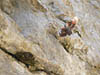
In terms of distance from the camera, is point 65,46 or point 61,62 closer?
point 61,62

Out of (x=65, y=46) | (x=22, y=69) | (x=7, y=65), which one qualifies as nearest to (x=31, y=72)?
(x=22, y=69)

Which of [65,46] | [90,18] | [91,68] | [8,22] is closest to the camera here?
[8,22]

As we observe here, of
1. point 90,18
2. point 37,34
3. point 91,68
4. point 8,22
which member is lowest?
point 91,68

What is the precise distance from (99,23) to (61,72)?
39.9ft

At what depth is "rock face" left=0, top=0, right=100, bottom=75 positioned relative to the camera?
868 cm

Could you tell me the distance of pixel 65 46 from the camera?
41.0 feet

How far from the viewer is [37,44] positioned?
10.0 meters

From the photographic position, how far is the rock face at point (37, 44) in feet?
28.5

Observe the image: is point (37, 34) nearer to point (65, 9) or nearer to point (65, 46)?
point (65, 46)

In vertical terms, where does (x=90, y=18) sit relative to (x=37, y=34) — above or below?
below

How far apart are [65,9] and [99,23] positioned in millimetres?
7379

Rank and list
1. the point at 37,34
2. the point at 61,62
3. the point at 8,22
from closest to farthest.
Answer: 1. the point at 8,22
2. the point at 37,34
3. the point at 61,62

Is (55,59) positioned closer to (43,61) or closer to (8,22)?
(43,61)

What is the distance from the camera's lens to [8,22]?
28.9 feet
